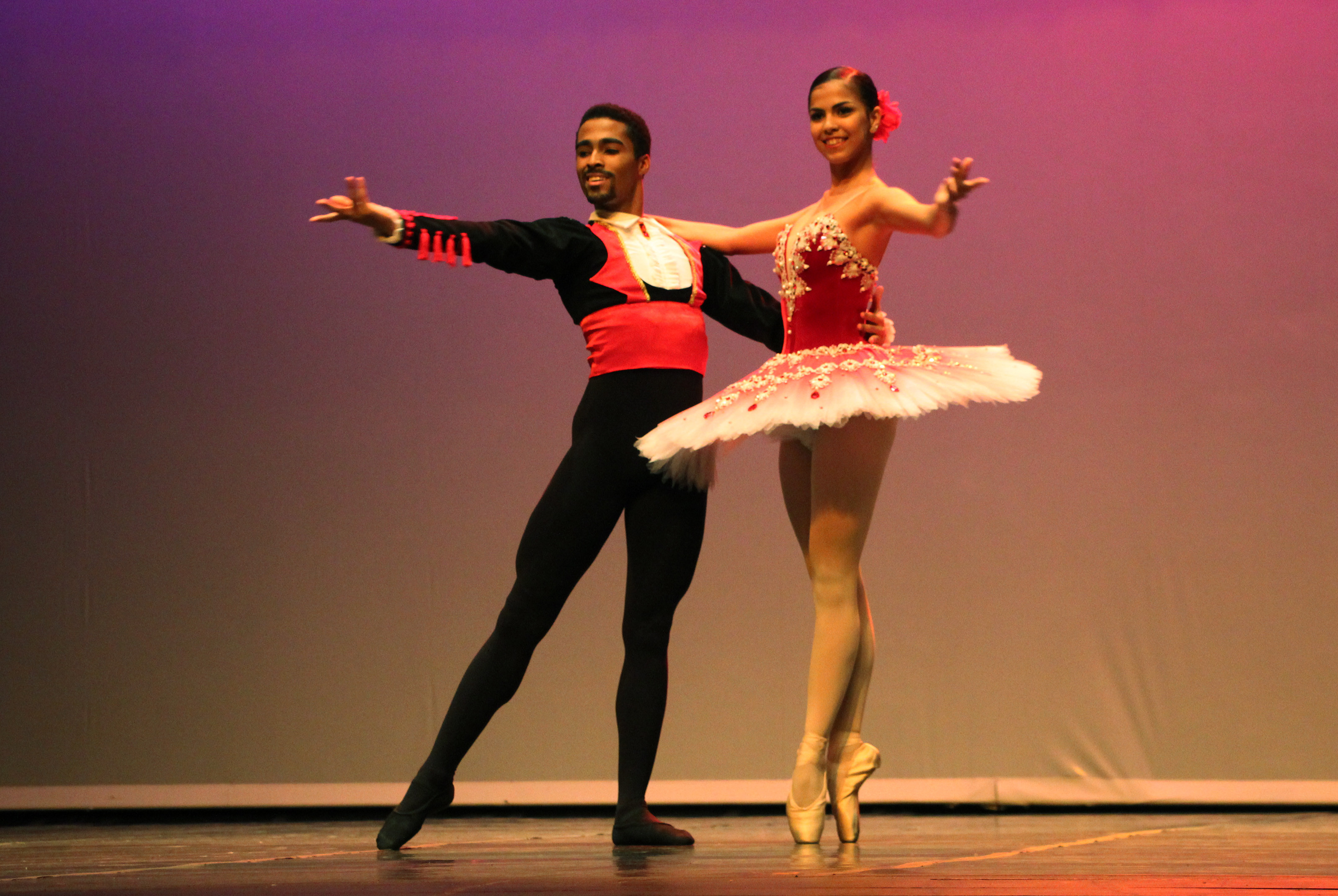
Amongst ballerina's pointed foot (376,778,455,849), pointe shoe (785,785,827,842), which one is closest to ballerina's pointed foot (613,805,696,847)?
pointe shoe (785,785,827,842)

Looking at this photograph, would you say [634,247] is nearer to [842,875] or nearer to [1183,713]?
[842,875]

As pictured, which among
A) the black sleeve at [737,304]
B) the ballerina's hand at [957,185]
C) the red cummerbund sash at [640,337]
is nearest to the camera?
the ballerina's hand at [957,185]

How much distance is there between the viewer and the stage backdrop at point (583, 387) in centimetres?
329

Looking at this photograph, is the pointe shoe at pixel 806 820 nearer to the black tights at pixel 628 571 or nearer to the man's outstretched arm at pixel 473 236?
the black tights at pixel 628 571

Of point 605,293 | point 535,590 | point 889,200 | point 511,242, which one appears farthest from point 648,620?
point 889,200

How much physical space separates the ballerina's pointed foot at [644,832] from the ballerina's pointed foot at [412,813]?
0.30m

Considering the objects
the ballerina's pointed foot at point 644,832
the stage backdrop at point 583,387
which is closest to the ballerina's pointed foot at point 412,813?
the ballerina's pointed foot at point 644,832

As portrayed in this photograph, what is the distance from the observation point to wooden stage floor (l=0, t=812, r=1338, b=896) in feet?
5.23

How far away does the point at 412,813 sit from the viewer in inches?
86.4

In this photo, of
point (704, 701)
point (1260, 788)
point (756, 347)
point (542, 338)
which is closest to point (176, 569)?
point (542, 338)

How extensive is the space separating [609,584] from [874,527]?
73 cm

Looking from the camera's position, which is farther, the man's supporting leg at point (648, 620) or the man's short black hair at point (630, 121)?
the man's short black hair at point (630, 121)

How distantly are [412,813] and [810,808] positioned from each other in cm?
69

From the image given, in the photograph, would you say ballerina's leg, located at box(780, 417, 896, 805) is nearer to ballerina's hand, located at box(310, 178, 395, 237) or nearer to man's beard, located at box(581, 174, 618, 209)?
man's beard, located at box(581, 174, 618, 209)
